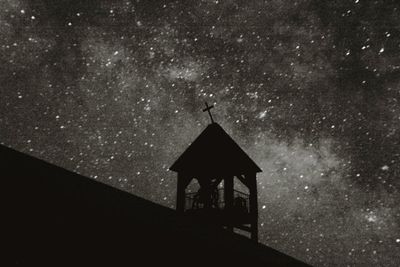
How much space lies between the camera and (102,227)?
3.93 m

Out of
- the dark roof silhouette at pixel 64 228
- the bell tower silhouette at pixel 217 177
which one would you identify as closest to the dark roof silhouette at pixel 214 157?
the bell tower silhouette at pixel 217 177

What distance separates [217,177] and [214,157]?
0.52 m

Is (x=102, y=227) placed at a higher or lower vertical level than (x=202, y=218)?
lower

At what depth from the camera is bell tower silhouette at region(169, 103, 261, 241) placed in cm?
1038

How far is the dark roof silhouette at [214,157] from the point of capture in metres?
10.7

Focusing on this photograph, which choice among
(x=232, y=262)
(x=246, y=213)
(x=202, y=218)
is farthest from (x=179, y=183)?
(x=232, y=262)

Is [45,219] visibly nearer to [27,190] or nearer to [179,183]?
[27,190]

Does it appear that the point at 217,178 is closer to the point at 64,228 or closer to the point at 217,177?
the point at 217,177

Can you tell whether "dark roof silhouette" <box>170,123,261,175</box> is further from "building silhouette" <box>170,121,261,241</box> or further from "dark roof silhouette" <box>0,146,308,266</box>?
"dark roof silhouette" <box>0,146,308,266</box>

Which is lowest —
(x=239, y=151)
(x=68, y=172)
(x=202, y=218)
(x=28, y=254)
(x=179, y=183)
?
(x=28, y=254)

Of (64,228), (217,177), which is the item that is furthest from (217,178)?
(64,228)

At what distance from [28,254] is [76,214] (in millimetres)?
518

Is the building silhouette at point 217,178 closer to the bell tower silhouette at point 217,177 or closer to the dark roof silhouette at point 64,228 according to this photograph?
the bell tower silhouette at point 217,177

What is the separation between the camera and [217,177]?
10.7m
